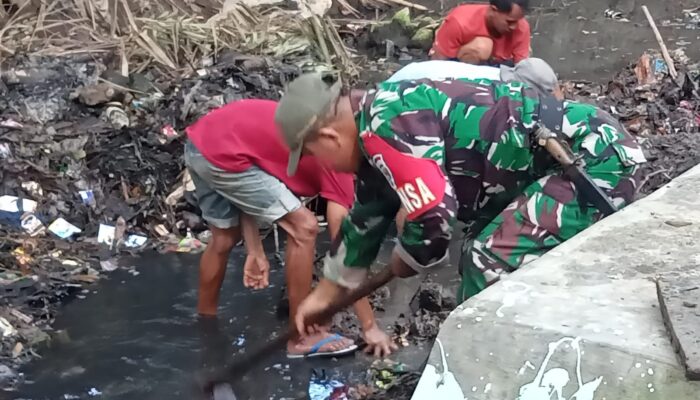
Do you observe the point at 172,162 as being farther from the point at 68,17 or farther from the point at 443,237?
the point at 443,237

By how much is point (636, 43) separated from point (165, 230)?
323 inches

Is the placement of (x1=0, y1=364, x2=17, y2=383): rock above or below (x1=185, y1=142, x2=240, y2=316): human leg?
below

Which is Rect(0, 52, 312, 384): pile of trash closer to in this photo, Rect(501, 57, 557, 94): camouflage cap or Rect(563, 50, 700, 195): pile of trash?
Rect(501, 57, 557, 94): camouflage cap

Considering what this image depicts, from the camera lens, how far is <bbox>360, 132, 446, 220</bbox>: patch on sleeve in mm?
2955

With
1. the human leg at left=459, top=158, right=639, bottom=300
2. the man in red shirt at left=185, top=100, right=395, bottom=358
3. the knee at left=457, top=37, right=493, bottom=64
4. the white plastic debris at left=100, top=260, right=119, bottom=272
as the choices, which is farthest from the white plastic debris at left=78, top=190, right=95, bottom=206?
the human leg at left=459, top=158, right=639, bottom=300

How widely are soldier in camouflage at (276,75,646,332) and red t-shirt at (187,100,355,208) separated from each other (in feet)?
3.83

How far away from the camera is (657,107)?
26.9ft

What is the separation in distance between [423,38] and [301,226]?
7.55 metres

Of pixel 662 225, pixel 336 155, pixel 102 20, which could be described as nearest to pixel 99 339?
pixel 336 155

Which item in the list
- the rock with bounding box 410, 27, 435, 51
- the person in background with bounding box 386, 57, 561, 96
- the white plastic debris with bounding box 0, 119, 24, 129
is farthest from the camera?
the rock with bounding box 410, 27, 435, 51

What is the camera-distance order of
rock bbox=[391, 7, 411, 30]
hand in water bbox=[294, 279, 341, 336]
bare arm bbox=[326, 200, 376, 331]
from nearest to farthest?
hand in water bbox=[294, 279, 341, 336] → bare arm bbox=[326, 200, 376, 331] → rock bbox=[391, 7, 411, 30]

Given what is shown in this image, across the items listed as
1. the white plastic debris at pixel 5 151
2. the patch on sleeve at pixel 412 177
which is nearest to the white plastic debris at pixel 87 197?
the white plastic debris at pixel 5 151

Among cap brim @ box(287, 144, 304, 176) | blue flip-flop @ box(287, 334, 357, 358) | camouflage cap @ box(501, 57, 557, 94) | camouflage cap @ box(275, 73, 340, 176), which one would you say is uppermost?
camouflage cap @ box(275, 73, 340, 176)

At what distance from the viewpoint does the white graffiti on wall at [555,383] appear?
220cm
